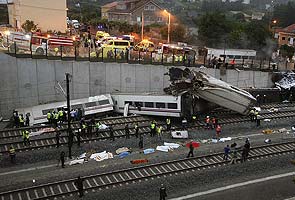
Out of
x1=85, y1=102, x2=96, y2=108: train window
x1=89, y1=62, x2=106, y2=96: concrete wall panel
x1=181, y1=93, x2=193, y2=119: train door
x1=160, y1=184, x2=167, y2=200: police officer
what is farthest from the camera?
x1=89, y1=62, x2=106, y2=96: concrete wall panel

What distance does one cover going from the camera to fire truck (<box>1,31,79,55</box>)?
3155 cm

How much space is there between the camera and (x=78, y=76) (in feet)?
110

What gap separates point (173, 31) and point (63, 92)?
28.1 meters

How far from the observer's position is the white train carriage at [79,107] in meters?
28.6

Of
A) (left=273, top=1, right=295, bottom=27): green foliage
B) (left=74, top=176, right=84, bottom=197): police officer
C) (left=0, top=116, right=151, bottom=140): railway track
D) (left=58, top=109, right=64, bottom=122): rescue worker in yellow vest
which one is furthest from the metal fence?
(left=273, top=1, right=295, bottom=27): green foliage

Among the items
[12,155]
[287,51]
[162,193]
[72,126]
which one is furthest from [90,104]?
[287,51]

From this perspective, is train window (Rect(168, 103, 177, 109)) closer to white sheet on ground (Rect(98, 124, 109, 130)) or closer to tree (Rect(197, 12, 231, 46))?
white sheet on ground (Rect(98, 124, 109, 130))

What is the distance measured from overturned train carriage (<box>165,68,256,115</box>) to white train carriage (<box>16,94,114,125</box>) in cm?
510

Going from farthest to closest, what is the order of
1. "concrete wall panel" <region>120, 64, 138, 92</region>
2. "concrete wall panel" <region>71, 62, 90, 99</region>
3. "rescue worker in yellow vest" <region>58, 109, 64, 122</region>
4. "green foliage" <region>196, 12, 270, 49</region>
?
"green foliage" <region>196, 12, 270, 49</region>, "concrete wall panel" <region>120, 64, 138, 92</region>, "concrete wall panel" <region>71, 62, 90, 99</region>, "rescue worker in yellow vest" <region>58, 109, 64, 122</region>

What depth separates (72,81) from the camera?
109 ft

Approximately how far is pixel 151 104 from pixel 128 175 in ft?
33.2

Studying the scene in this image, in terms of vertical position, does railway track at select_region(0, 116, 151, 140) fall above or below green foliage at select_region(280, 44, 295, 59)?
below

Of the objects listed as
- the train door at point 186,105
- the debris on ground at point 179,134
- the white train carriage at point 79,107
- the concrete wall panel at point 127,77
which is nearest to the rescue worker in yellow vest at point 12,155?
the white train carriage at point 79,107

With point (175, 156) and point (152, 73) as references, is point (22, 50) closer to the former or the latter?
point (152, 73)
